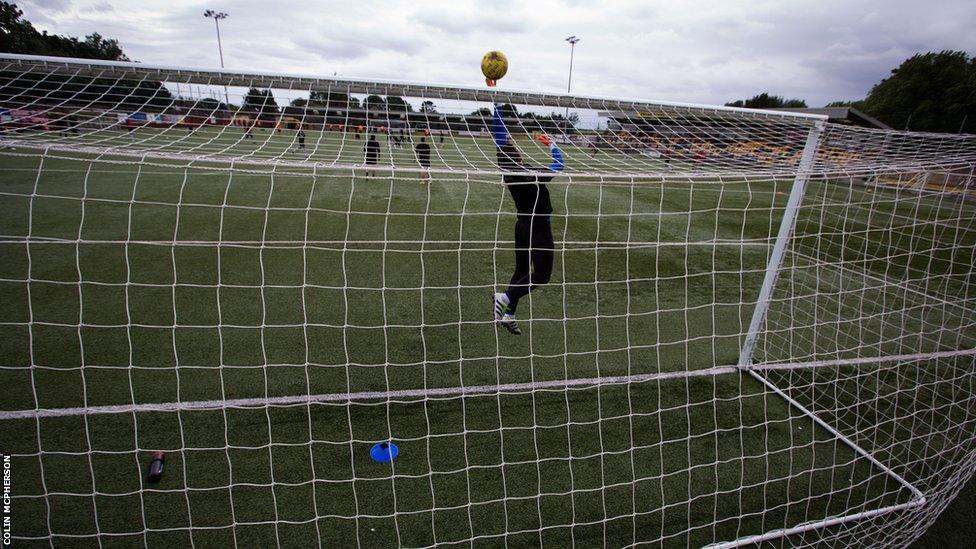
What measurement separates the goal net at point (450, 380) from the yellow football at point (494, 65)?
220 mm

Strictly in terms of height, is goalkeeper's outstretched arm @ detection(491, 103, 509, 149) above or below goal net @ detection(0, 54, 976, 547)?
above

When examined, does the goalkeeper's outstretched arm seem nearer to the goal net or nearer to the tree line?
the goal net

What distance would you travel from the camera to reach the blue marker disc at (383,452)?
109 inches

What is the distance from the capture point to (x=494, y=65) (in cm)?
335

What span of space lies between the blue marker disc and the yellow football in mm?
2585

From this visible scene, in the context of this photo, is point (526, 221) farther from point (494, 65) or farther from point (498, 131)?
point (494, 65)

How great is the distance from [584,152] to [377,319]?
2.54 m

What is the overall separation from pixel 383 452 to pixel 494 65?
2.67 metres

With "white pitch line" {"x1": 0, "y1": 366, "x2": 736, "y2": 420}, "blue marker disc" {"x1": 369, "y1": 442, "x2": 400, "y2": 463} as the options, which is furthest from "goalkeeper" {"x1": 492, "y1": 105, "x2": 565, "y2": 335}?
"blue marker disc" {"x1": 369, "y1": 442, "x2": 400, "y2": 463}

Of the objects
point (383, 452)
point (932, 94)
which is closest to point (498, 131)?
point (383, 452)

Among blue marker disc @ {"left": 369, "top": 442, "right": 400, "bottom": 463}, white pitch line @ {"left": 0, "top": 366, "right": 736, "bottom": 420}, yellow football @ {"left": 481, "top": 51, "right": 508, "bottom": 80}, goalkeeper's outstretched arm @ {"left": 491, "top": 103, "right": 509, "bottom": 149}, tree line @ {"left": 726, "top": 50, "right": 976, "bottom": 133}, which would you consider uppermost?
tree line @ {"left": 726, "top": 50, "right": 976, "bottom": 133}

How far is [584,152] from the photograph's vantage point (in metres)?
4.00

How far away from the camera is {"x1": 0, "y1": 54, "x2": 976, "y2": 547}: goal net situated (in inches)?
95.2

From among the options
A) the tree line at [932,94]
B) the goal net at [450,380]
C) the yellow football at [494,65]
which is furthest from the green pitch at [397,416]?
the tree line at [932,94]
